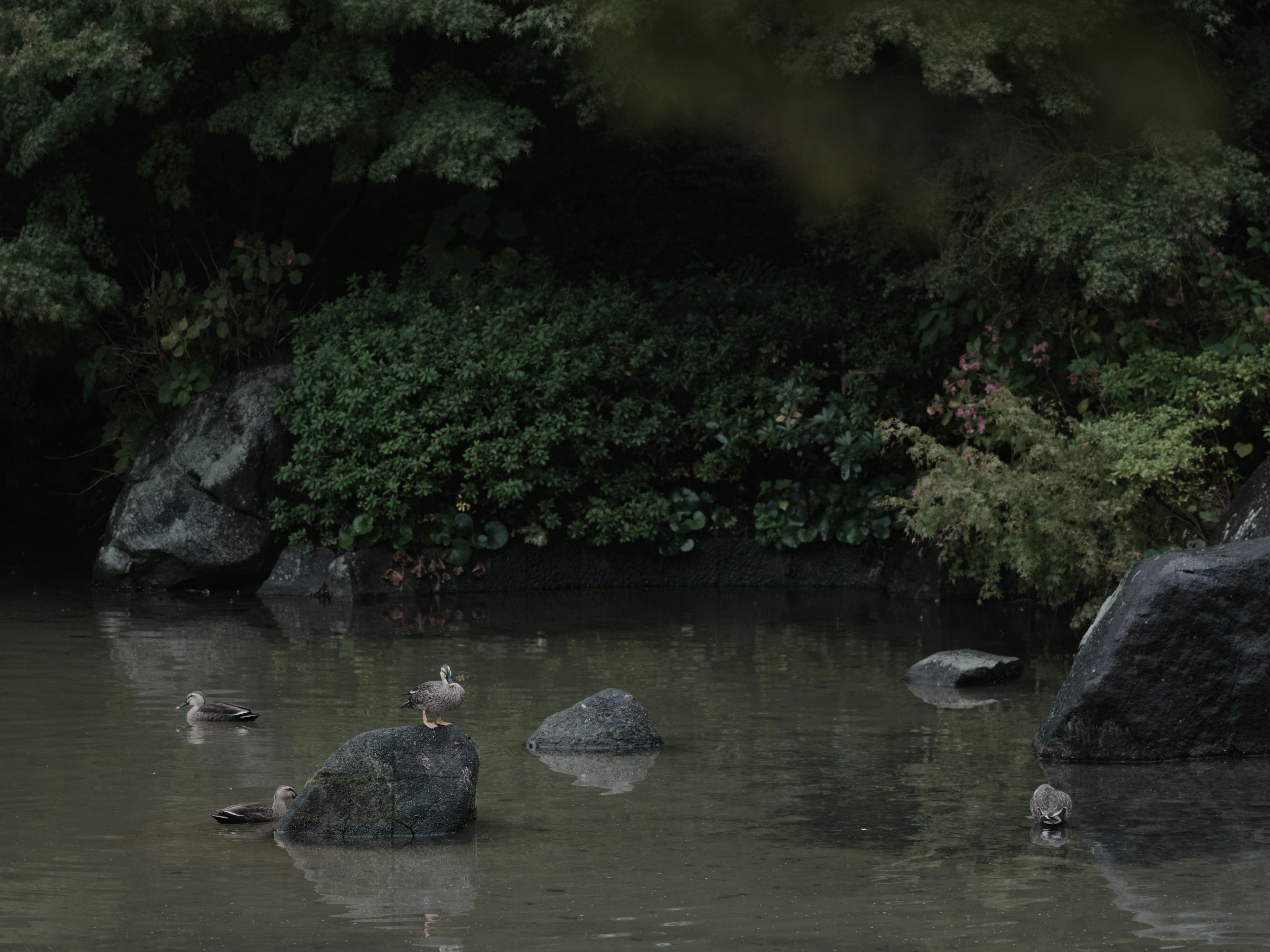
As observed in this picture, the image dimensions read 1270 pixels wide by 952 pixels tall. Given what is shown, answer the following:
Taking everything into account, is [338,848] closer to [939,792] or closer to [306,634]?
[939,792]

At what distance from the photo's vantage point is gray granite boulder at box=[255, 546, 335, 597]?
1650cm

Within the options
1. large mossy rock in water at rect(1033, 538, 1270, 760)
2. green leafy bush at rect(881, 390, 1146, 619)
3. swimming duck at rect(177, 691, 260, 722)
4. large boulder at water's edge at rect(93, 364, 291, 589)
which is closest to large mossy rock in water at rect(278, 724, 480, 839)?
swimming duck at rect(177, 691, 260, 722)

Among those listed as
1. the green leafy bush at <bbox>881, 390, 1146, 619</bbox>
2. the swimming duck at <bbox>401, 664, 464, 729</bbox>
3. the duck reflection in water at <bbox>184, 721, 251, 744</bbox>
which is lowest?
the duck reflection in water at <bbox>184, 721, 251, 744</bbox>

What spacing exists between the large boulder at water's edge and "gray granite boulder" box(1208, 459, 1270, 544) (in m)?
9.56

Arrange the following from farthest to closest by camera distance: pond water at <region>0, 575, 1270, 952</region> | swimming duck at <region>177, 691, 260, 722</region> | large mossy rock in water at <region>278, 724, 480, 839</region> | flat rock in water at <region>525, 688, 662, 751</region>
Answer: swimming duck at <region>177, 691, 260, 722</region>, flat rock in water at <region>525, 688, 662, 751</region>, large mossy rock in water at <region>278, 724, 480, 839</region>, pond water at <region>0, 575, 1270, 952</region>

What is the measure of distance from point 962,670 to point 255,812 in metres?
5.78

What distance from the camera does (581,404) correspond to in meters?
16.7

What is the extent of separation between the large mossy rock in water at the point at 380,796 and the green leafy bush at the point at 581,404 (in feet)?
28.1

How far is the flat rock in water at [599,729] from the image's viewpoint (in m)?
9.55

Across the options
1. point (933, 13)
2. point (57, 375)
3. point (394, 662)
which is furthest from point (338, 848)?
point (57, 375)

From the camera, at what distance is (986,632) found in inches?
565

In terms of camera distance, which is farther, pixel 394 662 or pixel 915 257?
pixel 915 257

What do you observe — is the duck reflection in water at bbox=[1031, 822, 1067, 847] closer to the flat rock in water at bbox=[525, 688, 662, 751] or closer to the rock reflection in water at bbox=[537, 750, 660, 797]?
the rock reflection in water at bbox=[537, 750, 660, 797]

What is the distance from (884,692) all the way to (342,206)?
412 inches
